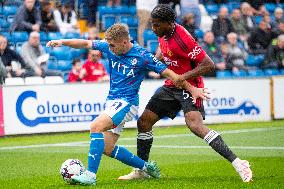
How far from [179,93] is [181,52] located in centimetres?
56

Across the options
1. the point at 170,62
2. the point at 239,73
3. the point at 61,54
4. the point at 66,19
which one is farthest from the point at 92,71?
the point at 170,62

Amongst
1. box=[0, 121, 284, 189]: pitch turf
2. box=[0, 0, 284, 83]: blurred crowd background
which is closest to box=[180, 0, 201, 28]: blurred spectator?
box=[0, 0, 284, 83]: blurred crowd background

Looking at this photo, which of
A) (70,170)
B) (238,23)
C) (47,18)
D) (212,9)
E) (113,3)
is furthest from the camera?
(212,9)

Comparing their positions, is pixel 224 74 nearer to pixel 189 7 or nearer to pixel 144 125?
pixel 189 7

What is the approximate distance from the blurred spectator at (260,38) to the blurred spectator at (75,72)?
21.8 feet

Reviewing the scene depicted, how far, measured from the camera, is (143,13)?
2398 cm

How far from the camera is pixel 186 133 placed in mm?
18797

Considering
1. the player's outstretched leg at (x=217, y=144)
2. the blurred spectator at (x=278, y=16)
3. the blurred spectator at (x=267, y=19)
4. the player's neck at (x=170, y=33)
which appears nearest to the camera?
the player's outstretched leg at (x=217, y=144)

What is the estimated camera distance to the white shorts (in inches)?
419

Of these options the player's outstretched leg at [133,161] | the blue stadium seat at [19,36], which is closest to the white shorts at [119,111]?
the player's outstretched leg at [133,161]

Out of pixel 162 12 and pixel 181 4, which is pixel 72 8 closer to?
pixel 181 4

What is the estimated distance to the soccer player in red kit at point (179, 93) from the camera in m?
10.8

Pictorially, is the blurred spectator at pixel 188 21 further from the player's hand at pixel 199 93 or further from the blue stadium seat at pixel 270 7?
the player's hand at pixel 199 93

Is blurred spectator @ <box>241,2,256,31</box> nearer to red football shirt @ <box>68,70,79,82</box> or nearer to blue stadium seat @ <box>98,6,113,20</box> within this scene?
blue stadium seat @ <box>98,6,113,20</box>
